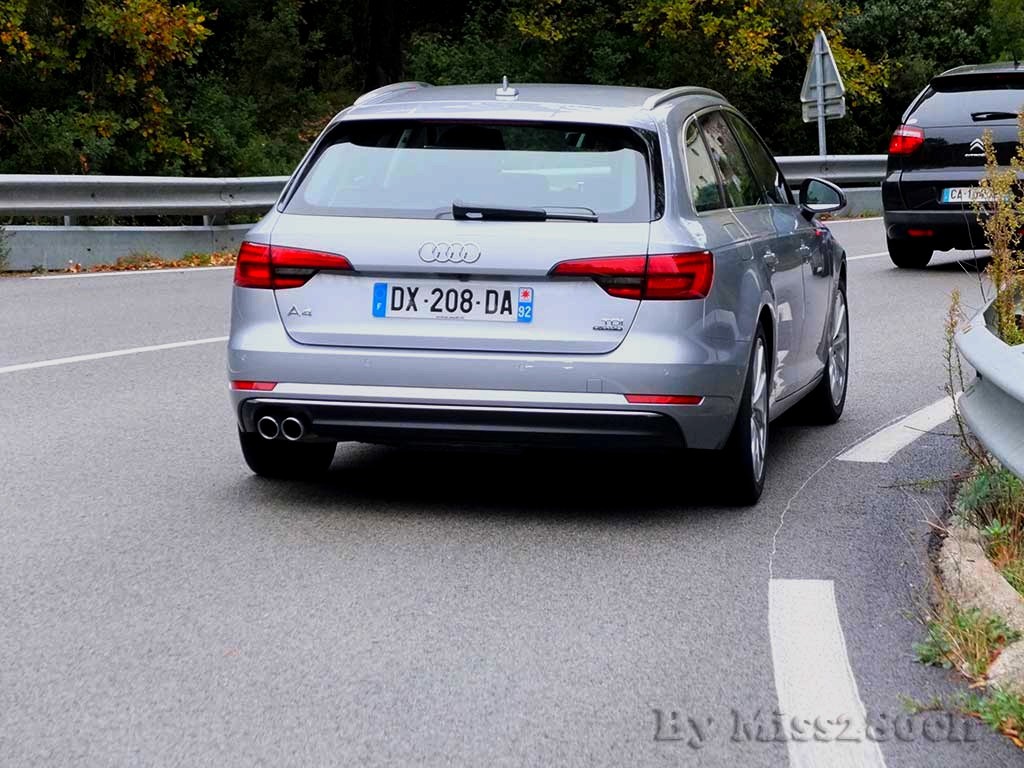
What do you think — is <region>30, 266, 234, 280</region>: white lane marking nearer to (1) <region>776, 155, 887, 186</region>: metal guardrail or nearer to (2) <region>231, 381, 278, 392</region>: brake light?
(2) <region>231, 381, 278, 392</region>: brake light

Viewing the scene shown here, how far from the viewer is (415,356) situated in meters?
6.57

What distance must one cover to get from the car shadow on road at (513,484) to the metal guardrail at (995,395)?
1.22 m

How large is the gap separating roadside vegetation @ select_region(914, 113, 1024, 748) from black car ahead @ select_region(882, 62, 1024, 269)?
920 cm

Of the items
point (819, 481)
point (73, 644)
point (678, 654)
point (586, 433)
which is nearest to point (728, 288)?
point (586, 433)

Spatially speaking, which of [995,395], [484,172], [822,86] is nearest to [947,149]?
[822,86]

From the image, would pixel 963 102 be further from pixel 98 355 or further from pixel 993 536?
pixel 993 536

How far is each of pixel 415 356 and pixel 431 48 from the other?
33053 mm

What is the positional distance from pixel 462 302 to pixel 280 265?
0.70 m

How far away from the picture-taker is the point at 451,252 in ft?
21.4

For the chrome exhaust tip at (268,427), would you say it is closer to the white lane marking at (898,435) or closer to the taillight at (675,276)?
the taillight at (675,276)

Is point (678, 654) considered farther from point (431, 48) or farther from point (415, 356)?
point (431, 48)

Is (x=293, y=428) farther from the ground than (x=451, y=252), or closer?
closer

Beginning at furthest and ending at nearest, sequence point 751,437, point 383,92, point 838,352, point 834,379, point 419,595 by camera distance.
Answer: point 838,352 < point 834,379 < point 383,92 < point 751,437 < point 419,595

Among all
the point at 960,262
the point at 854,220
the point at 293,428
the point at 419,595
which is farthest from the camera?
the point at 854,220
